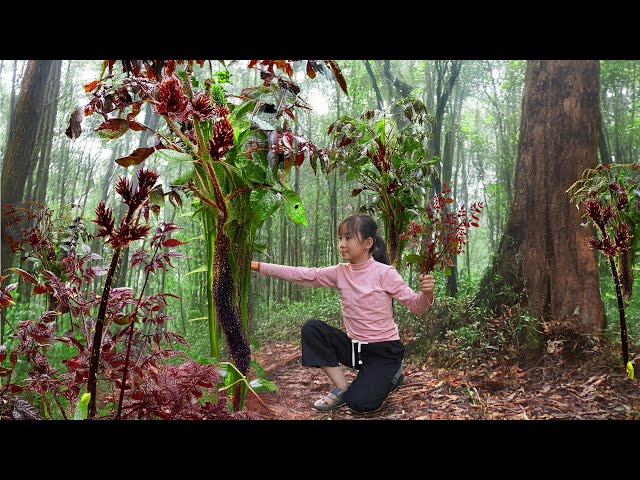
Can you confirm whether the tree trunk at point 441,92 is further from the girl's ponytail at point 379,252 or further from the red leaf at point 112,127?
the red leaf at point 112,127

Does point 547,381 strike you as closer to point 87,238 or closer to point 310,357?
point 310,357

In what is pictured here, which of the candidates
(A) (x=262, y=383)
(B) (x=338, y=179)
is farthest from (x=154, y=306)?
(B) (x=338, y=179)

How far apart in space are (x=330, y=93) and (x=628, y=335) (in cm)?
169

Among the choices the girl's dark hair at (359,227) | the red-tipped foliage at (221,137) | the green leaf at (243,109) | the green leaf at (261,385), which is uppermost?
the green leaf at (243,109)

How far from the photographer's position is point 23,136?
2.08m

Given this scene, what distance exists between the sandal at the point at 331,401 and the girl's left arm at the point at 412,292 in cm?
41

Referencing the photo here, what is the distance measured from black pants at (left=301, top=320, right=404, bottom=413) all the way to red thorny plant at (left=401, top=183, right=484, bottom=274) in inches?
21.3

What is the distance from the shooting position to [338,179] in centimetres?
255

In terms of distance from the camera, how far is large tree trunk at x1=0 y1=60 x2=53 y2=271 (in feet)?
6.66

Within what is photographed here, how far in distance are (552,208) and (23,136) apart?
2270mm

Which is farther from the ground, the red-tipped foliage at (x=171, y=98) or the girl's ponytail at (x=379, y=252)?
the red-tipped foliage at (x=171, y=98)

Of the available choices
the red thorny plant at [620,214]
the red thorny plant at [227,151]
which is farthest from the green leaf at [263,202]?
the red thorny plant at [620,214]

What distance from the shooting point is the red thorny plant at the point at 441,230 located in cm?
229

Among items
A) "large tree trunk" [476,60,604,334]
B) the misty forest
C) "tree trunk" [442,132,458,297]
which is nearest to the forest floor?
the misty forest
